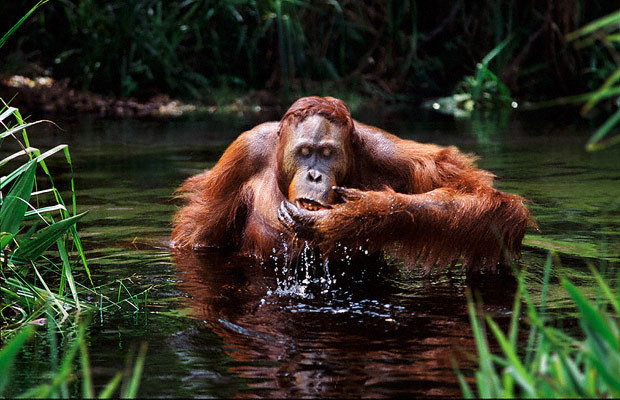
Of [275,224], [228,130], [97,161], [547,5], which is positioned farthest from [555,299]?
[547,5]

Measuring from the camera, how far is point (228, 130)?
11.0 meters

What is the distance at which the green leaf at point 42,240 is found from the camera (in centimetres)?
354

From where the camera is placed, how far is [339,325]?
11.5ft

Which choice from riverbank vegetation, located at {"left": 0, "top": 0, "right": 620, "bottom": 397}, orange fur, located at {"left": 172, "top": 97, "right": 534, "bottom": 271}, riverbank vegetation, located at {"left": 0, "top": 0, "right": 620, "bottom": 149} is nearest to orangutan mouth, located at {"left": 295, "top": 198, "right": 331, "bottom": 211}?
orange fur, located at {"left": 172, "top": 97, "right": 534, "bottom": 271}

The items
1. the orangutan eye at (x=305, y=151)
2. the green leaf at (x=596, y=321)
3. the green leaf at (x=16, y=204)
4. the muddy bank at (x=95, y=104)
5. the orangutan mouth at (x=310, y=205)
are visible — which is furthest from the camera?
the muddy bank at (x=95, y=104)

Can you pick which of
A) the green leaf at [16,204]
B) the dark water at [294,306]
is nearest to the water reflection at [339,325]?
the dark water at [294,306]

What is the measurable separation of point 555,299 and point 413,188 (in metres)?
0.97

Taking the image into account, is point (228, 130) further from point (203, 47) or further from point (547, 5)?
point (547, 5)

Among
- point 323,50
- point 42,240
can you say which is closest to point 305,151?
point 42,240

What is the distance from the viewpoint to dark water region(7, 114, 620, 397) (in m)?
2.87

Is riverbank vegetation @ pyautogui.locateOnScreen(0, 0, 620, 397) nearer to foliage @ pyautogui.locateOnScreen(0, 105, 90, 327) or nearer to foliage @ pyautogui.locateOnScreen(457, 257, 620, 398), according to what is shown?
foliage @ pyautogui.locateOnScreen(0, 105, 90, 327)

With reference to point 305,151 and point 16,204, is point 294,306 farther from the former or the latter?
point 16,204

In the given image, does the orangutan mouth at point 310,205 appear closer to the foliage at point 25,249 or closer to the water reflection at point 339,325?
the water reflection at point 339,325

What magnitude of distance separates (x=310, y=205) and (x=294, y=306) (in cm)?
50
